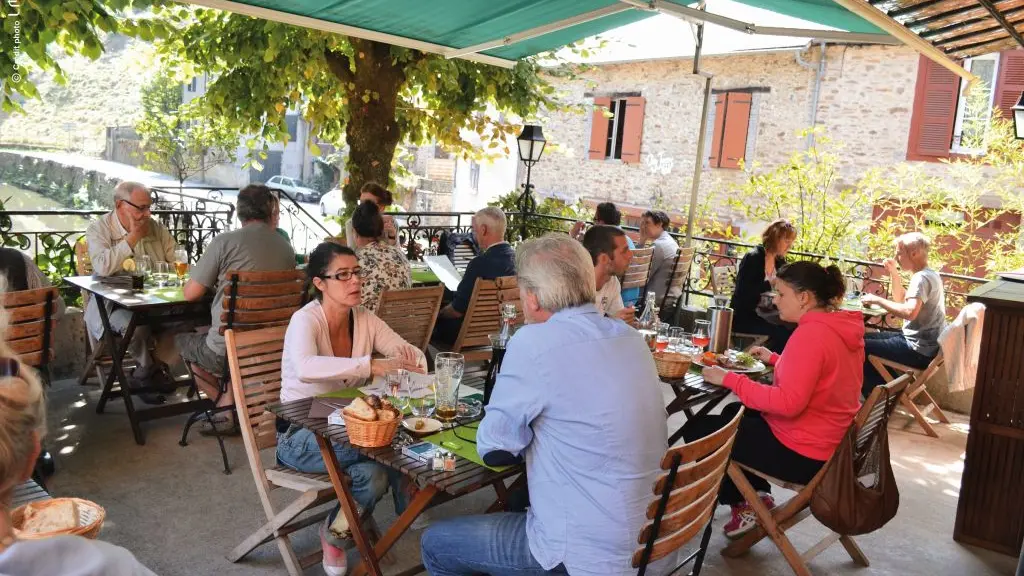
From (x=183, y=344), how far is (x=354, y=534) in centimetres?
247

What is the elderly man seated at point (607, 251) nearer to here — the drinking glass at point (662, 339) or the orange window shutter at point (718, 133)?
the drinking glass at point (662, 339)

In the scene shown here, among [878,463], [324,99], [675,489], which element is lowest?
[878,463]

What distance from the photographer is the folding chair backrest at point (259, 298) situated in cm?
450

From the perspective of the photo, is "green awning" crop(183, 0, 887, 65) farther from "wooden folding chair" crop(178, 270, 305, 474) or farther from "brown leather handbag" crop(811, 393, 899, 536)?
"brown leather handbag" crop(811, 393, 899, 536)

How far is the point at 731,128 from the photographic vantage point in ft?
51.1

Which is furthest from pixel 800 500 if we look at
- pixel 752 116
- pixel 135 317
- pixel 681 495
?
pixel 752 116

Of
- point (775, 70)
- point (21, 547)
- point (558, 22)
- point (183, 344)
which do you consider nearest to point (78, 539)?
point (21, 547)

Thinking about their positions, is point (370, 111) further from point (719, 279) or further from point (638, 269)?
point (719, 279)

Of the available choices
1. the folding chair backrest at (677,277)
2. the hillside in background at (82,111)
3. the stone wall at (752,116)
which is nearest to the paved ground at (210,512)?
the folding chair backrest at (677,277)

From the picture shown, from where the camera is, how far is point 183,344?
4.88 metres

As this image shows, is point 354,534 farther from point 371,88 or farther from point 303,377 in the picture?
point 371,88

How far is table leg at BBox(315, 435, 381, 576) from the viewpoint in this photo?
2877mm

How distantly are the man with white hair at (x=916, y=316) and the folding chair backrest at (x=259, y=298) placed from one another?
399 centimetres

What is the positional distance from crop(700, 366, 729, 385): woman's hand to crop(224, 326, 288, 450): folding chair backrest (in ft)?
6.20
